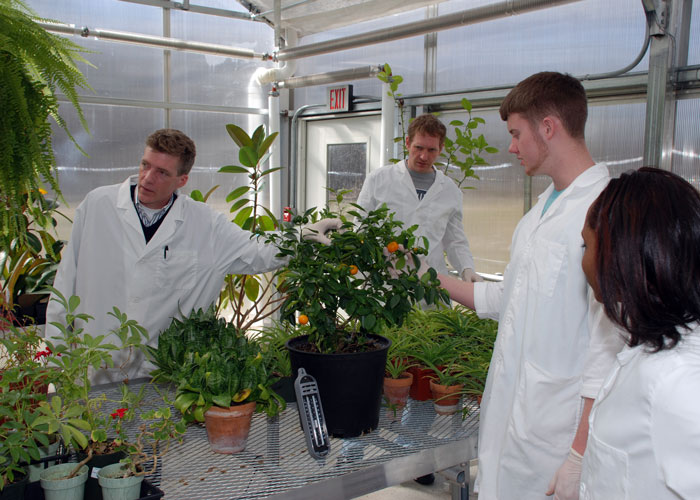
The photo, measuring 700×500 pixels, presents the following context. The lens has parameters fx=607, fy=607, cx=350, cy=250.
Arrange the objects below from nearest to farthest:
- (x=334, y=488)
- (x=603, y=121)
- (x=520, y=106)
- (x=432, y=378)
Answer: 1. (x=334, y=488)
2. (x=520, y=106)
3. (x=432, y=378)
4. (x=603, y=121)

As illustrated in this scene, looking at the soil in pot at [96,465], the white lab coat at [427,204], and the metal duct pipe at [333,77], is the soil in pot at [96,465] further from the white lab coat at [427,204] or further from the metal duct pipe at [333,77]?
the metal duct pipe at [333,77]

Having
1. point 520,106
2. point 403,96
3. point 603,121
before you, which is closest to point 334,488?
point 520,106

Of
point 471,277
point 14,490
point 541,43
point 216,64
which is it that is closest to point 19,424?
point 14,490

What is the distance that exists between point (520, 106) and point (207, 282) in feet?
4.09

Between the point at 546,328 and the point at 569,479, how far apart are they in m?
0.36

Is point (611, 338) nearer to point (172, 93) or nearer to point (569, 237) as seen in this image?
point (569, 237)

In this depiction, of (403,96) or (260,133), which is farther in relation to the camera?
(403,96)

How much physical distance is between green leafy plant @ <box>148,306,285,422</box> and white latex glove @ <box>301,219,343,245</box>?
36cm

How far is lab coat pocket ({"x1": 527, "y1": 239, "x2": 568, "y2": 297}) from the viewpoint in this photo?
58.9 inches

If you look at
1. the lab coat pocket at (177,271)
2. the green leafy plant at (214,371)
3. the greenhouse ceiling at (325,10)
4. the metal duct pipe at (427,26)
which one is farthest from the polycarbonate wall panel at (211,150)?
the green leafy plant at (214,371)

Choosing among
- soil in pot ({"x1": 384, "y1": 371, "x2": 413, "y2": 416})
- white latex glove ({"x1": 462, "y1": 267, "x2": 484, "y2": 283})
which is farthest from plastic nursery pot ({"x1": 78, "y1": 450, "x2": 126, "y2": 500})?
white latex glove ({"x1": 462, "y1": 267, "x2": 484, "y2": 283})

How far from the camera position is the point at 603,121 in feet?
12.8

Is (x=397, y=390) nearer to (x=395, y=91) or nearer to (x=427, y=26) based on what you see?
(x=427, y=26)

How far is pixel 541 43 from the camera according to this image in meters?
4.20
